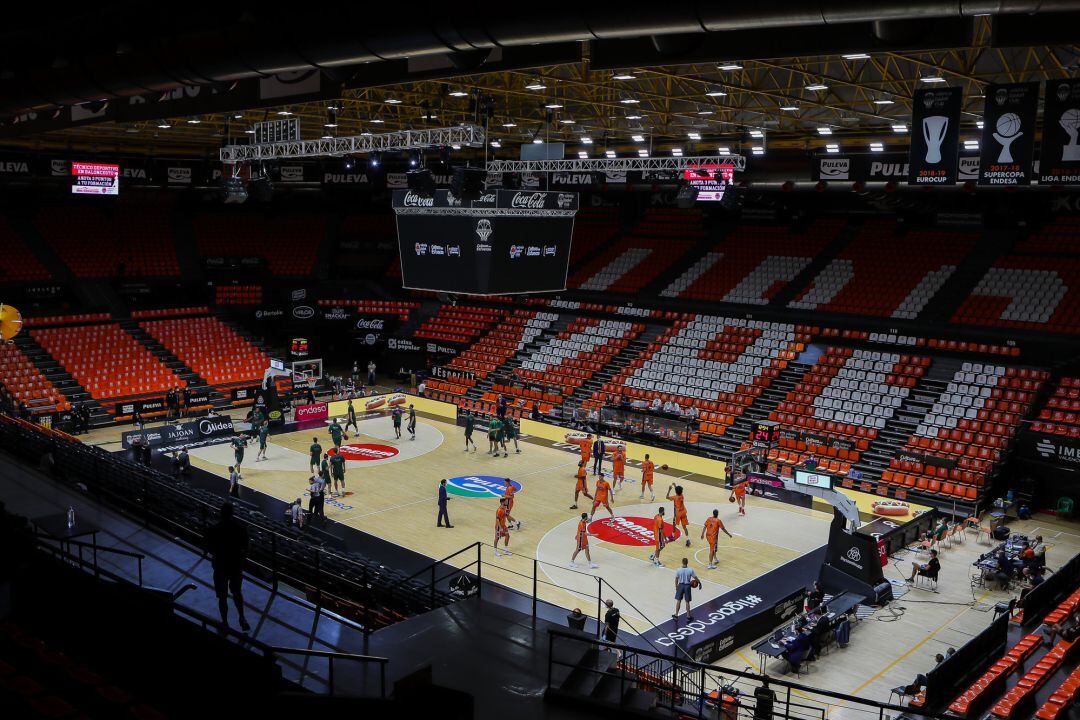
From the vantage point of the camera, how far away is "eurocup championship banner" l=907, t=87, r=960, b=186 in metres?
15.2

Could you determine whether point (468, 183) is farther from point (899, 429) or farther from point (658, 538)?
point (899, 429)

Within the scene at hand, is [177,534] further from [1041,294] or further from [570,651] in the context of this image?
[1041,294]

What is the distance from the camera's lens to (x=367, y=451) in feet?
100

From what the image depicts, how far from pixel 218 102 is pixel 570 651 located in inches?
320

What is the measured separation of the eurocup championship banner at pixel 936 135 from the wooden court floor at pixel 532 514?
9.26m

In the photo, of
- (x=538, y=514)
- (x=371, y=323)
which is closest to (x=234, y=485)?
(x=538, y=514)

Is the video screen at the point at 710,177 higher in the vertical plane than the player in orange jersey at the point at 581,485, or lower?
higher

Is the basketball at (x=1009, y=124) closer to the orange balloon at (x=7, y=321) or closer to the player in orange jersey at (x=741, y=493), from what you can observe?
the player in orange jersey at (x=741, y=493)

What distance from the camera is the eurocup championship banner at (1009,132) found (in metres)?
14.0

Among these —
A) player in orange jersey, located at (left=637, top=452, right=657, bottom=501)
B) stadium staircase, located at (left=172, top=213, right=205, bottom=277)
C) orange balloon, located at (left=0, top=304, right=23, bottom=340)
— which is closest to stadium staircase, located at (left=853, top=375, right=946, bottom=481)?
player in orange jersey, located at (left=637, top=452, right=657, bottom=501)

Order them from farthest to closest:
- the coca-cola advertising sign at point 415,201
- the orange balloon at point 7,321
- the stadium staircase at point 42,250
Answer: the stadium staircase at point 42,250 → the coca-cola advertising sign at point 415,201 → the orange balloon at point 7,321

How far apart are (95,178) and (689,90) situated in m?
22.9

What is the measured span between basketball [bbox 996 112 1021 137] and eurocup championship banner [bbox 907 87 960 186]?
0.96 meters

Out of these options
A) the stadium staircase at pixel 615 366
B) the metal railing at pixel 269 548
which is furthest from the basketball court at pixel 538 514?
the stadium staircase at pixel 615 366
